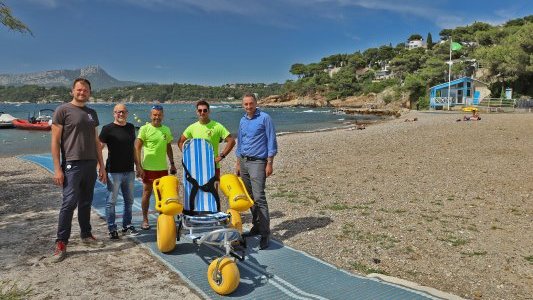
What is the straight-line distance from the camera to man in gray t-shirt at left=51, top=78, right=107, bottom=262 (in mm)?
4578

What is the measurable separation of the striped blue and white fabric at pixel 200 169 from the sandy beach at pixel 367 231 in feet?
2.74

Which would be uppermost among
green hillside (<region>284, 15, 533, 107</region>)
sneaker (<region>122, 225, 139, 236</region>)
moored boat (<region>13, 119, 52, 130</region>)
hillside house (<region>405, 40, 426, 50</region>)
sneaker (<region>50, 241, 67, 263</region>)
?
hillside house (<region>405, 40, 426, 50</region>)

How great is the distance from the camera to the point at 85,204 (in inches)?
198

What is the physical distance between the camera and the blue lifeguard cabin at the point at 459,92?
168 feet

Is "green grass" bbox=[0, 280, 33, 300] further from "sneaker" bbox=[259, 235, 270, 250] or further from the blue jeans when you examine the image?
"sneaker" bbox=[259, 235, 270, 250]

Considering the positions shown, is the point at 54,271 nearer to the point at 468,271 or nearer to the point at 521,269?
the point at 468,271

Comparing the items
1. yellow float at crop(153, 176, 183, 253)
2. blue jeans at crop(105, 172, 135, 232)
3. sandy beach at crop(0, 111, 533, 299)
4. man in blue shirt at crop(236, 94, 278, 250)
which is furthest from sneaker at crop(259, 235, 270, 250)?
blue jeans at crop(105, 172, 135, 232)

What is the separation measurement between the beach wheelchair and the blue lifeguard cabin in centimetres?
5153

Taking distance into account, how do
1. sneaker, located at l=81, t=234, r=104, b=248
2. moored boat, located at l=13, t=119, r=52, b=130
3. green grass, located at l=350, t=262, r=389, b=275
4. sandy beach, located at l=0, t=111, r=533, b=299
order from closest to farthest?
sandy beach, located at l=0, t=111, r=533, b=299, green grass, located at l=350, t=262, r=389, b=275, sneaker, located at l=81, t=234, r=104, b=248, moored boat, located at l=13, t=119, r=52, b=130

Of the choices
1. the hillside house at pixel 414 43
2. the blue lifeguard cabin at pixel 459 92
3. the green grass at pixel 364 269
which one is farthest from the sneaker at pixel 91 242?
the hillside house at pixel 414 43

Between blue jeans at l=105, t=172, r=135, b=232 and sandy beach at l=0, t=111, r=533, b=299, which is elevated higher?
blue jeans at l=105, t=172, r=135, b=232

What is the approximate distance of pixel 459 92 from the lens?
53062 millimetres

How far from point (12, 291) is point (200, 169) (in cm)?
227

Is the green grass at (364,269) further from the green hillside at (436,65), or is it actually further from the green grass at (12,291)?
the green hillside at (436,65)
